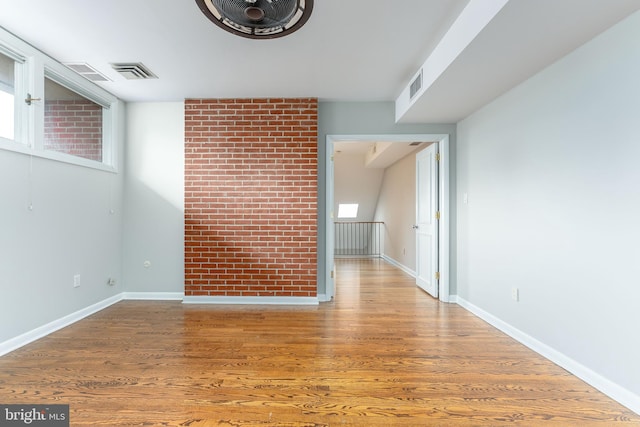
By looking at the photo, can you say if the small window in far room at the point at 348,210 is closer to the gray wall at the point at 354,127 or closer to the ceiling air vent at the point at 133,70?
the gray wall at the point at 354,127

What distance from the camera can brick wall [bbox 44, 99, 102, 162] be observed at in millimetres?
2887

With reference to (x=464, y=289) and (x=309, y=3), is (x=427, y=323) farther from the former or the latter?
(x=309, y=3)

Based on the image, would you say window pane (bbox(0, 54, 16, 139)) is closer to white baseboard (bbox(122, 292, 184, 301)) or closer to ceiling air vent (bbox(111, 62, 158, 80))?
ceiling air vent (bbox(111, 62, 158, 80))

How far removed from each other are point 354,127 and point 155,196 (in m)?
2.63

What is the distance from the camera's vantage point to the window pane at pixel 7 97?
8.02 feet

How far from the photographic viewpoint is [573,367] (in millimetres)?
2125

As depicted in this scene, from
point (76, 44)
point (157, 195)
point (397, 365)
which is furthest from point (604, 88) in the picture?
point (157, 195)

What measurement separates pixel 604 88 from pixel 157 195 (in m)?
4.31

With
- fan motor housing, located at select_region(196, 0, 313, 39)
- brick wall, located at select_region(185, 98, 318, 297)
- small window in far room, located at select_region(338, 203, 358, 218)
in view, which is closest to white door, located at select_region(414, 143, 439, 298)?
brick wall, located at select_region(185, 98, 318, 297)

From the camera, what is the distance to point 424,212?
14.4ft

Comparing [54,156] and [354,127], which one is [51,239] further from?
[354,127]

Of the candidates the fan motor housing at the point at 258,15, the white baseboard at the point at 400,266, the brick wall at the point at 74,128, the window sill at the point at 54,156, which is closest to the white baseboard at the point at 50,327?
the window sill at the point at 54,156

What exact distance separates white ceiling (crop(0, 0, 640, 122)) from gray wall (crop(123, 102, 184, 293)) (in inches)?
19.2

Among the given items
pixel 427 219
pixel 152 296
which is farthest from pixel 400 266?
pixel 152 296
